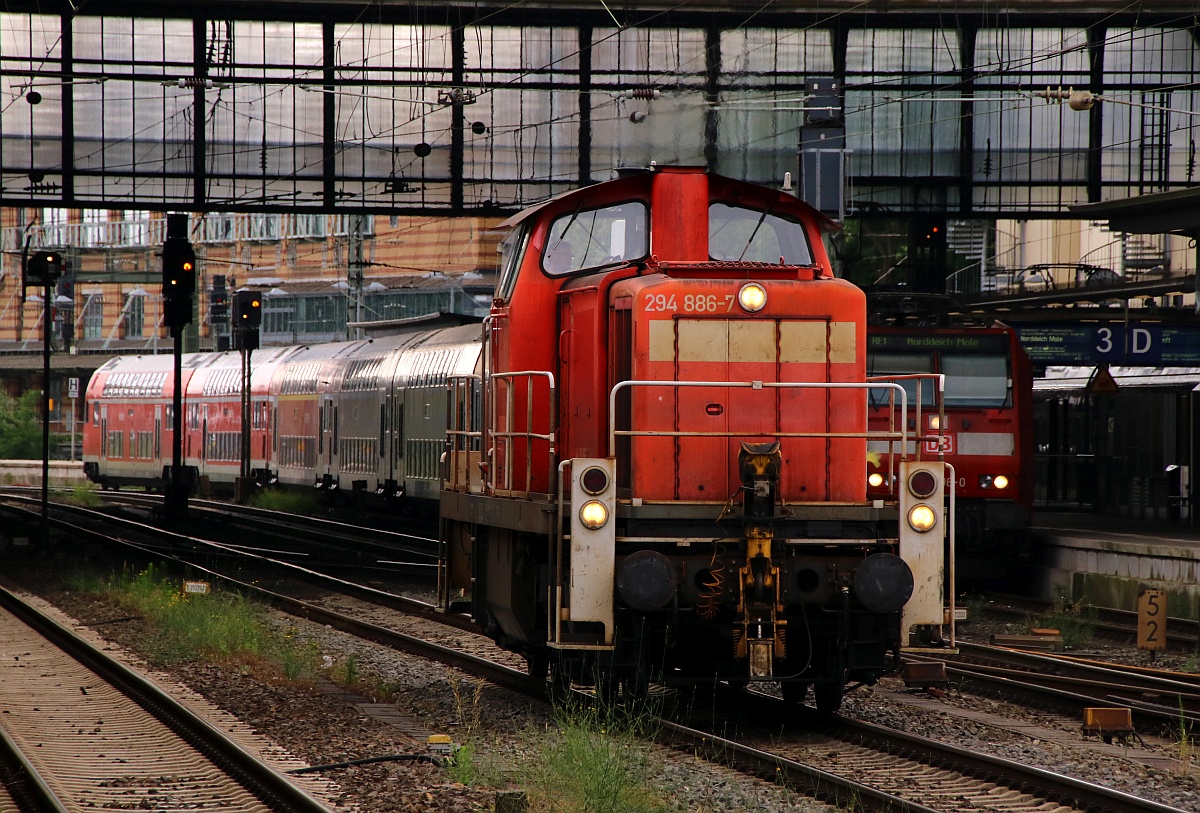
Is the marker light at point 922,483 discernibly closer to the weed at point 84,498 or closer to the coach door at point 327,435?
the coach door at point 327,435

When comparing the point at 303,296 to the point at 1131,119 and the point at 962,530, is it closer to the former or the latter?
the point at 1131,119

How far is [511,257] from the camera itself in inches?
426

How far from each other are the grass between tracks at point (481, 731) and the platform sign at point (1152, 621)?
5869 mm

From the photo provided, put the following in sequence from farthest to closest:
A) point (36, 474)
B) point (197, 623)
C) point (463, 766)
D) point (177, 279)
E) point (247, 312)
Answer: point (36, 474) → point (247, 312) → point (177, 279) → point (197, 623) → point (463, 766)

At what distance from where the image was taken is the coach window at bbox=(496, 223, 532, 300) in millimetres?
10477

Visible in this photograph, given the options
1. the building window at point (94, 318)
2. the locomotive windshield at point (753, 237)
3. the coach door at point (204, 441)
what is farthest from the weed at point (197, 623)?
the building window at point (94, 318)

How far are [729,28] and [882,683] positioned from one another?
15687 millimetres

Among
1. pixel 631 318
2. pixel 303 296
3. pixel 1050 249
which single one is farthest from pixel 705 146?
pixel 303 296

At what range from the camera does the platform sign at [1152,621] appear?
13117 mm

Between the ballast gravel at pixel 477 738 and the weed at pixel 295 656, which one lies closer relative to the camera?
the ballast gravel at pixel 477 738

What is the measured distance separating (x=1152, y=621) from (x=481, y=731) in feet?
22.2

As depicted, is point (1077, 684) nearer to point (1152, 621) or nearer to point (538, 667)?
point (1152, 621)

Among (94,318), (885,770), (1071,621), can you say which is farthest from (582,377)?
(94,318)

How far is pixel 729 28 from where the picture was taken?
24938mm
